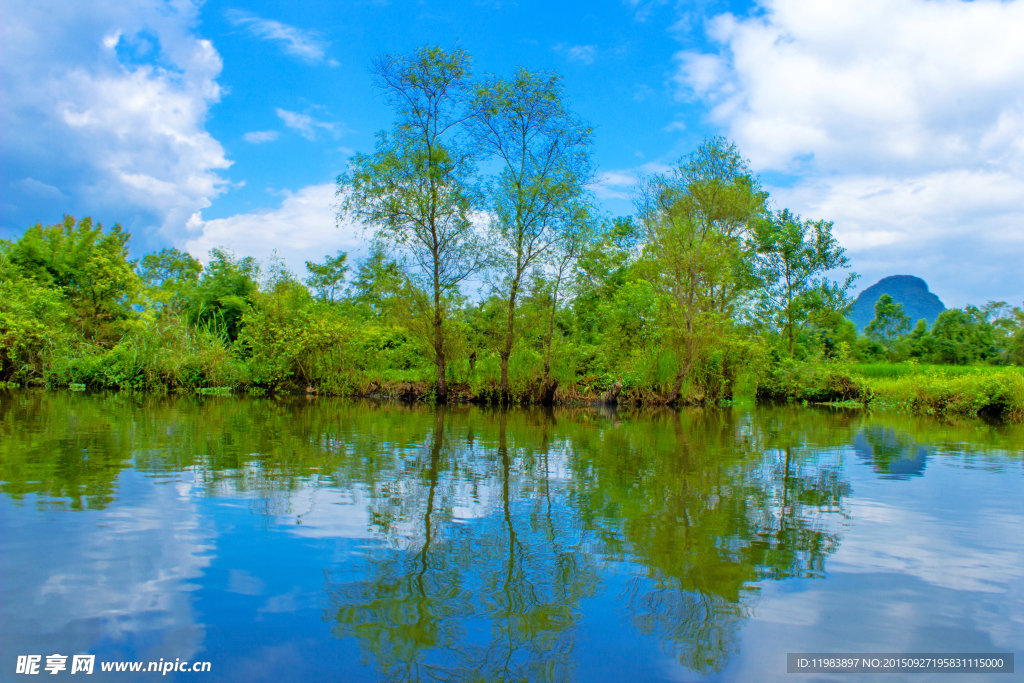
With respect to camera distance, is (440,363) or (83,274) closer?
(440,363)

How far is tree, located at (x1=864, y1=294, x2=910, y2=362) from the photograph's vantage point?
56125 mm

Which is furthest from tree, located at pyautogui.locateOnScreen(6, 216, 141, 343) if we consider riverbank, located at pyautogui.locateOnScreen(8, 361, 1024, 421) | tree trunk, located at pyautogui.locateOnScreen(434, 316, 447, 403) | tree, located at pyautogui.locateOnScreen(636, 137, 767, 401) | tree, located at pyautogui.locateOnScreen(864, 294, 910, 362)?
tree, located at pyautogui.locateOnScreen(864, 294, 910, 362)

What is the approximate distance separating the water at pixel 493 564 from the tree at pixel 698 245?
13.8 meters

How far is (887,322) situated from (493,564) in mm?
64005

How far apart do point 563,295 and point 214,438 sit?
A: 1466cm

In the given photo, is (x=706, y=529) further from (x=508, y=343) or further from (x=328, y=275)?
(x=328, y=275)

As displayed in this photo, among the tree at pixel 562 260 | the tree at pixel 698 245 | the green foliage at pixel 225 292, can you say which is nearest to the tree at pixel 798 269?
the tree at pixel 698 245

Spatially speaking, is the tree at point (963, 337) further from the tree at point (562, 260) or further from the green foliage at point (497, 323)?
the tree at point (562, 260)

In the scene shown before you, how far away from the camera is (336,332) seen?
23.7 meters

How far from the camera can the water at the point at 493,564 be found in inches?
102

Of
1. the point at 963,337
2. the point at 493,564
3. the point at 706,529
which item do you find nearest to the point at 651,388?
the point at 706,529

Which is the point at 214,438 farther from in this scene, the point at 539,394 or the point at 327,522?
the point at 539,394

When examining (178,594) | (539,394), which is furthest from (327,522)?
(539,394)

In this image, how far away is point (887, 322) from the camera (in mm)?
56438
